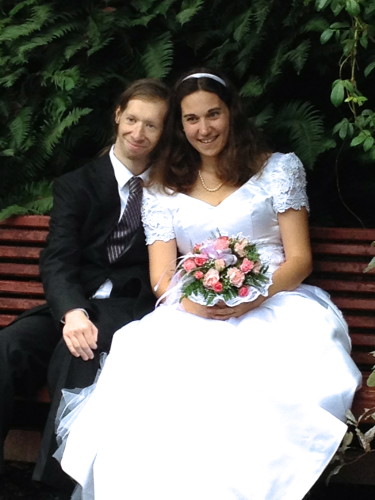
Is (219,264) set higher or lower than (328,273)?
higher

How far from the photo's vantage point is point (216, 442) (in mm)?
4461

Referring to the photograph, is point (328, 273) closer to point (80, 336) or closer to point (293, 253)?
point (293, 253)

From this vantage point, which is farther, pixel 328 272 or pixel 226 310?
pixel 328 272

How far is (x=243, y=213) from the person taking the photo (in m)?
5.60

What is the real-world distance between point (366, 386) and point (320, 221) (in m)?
1.67

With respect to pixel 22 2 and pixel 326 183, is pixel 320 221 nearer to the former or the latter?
pixel 326 183

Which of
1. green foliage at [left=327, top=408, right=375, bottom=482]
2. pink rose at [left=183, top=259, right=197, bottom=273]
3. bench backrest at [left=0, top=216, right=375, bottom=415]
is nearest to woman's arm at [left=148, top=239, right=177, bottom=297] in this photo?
pink rose at [left=183, top=259, right=197, bottom=273]

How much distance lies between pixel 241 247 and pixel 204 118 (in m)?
0.90

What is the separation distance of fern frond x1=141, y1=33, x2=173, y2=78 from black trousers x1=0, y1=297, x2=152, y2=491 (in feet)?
5.31

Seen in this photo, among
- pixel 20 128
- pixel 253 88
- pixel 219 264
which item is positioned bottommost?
pixel 219 264

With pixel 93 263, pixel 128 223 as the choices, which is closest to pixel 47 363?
pixel 93 263

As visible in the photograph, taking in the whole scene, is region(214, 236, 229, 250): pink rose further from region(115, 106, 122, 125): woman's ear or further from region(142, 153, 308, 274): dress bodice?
region(115, 106, 122, 125): woman's ear

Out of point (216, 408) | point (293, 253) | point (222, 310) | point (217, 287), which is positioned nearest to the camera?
point (216, 408)

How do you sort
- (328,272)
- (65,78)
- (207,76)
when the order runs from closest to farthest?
1. (207,76)
2. (328,272)
3. (65,78)
